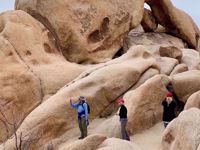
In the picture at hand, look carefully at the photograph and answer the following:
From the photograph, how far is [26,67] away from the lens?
18.1 m

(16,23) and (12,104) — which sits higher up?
(16,23)

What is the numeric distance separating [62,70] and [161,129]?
239 inches

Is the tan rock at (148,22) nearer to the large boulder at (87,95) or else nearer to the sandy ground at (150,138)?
the large boulder at (87,95)

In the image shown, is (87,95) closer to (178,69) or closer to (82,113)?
(82,113)

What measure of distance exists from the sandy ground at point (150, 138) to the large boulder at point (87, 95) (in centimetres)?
190

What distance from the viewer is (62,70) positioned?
18594 mm

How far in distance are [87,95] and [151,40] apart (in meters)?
10.7

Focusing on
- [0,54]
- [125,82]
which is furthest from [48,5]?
[125,82]

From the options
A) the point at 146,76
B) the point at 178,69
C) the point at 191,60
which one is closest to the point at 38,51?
the point at 146,76

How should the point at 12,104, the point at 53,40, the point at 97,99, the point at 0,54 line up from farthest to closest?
1. the point at 53,40
2. the point at 0,54
3. the point at 12,104
4. the point at 97,99

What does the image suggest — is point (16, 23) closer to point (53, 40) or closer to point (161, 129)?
point (53, 40)

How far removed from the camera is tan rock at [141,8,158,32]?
2566 cm

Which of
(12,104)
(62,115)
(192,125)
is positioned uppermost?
(192,125)

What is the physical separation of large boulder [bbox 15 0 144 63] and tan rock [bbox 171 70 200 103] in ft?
20.8
